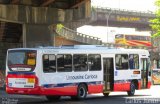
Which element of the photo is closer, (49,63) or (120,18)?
(49,63)

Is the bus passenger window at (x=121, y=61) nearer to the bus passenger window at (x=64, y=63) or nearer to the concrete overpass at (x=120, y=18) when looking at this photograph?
the bus passenger window at (x=64, y=63)

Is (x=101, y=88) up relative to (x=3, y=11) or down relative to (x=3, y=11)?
down

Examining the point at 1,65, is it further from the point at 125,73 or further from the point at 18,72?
the point at 18,72

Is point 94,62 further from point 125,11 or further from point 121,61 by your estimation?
point 125,11

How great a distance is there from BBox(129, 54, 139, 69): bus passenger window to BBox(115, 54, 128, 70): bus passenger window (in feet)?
1.56

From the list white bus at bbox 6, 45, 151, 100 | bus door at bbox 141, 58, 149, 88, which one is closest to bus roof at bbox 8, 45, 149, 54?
white bus at bbox 6, 45, 151, 100

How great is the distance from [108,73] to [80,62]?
2797 mm

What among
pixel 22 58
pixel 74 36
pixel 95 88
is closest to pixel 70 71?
pixel 95 88

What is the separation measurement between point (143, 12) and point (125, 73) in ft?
245

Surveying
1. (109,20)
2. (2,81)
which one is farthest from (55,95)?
(109,20)

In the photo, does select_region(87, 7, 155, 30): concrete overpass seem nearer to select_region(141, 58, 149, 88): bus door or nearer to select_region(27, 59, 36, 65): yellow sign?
select_region(141, 58, 149, 88): bus door

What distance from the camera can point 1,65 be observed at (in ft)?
212

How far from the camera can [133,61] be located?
2809 cm

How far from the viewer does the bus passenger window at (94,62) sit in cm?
2425
